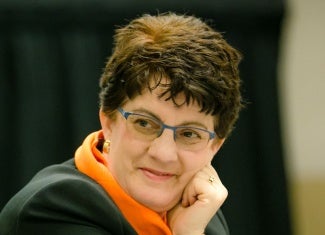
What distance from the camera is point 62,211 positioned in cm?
155

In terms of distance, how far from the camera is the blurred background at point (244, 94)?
10.8 feet

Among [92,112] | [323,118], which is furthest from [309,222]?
[92,112]

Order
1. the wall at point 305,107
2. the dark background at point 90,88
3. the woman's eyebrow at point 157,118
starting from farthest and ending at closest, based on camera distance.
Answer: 1. the wall at point 305,107
2. the dark background at point 90,88
3. the woman's eyebrow at point 157,118

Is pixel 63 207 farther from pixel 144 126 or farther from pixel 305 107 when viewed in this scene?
pixel 305 107

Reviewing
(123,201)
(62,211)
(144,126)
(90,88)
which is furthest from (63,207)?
(90,88)

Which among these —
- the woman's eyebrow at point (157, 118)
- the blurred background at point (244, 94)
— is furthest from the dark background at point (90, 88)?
the woman's eyebrow at point (157, 118)

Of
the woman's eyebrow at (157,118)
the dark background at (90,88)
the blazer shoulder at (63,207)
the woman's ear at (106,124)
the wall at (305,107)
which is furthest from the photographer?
the wall at (305,107)

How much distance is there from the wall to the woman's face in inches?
82.3

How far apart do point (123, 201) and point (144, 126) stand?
0.70 feet

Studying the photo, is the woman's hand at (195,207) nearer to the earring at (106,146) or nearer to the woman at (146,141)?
the woman at (146,141)

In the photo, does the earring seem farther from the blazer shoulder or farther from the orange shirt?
the blazer shoulder

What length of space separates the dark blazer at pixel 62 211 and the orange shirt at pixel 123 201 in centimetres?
6

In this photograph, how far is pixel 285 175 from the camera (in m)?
3.64

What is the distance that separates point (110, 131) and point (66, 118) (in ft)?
5.35
